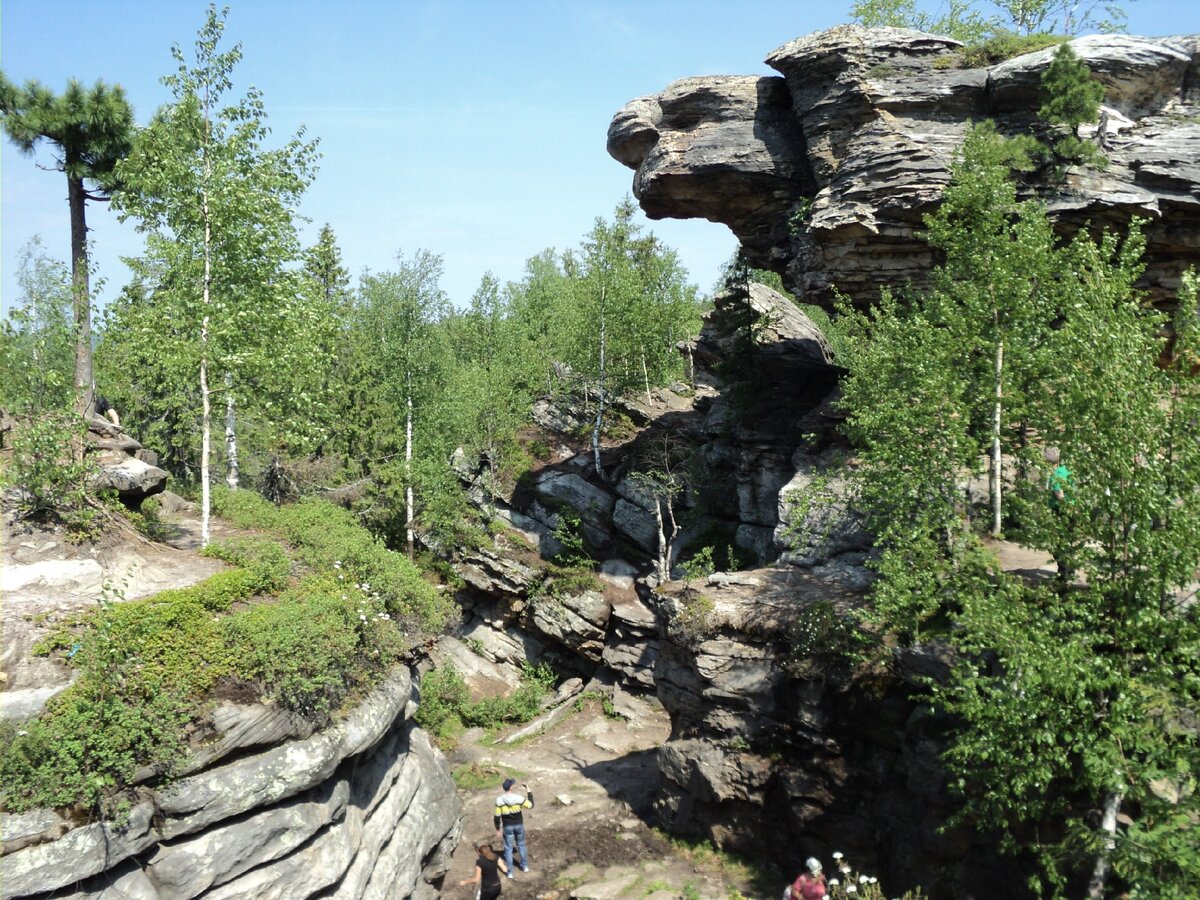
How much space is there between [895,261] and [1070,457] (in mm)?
14033

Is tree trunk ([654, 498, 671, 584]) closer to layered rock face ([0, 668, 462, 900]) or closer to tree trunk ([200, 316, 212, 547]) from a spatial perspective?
layered rock face ([0, 668, 462, 900])

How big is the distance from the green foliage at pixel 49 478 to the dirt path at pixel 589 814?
11.2 metres

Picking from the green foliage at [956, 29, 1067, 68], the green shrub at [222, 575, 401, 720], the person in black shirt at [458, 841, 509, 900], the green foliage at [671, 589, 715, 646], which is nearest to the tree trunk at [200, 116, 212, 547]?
the green shrub at [222, 575, 401, 720]

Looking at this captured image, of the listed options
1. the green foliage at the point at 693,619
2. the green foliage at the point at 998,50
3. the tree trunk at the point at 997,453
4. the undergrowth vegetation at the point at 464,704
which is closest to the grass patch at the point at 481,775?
the undergrowth vegetation at the point at 464,704

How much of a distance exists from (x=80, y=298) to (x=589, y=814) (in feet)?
64.9

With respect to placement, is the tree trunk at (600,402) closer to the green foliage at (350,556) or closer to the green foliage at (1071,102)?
the green foliage at (350,556)

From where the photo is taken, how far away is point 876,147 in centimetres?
2397

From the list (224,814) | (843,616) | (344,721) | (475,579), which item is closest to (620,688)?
(475,579)

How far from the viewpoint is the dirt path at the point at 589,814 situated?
1834 cm

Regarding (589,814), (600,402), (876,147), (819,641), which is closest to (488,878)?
(589,814)

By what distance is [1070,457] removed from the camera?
12148mm

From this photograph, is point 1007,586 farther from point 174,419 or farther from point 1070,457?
point 174,419

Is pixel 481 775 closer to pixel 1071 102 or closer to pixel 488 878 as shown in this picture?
pixel 488 878

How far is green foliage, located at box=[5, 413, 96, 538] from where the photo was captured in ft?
50.3
